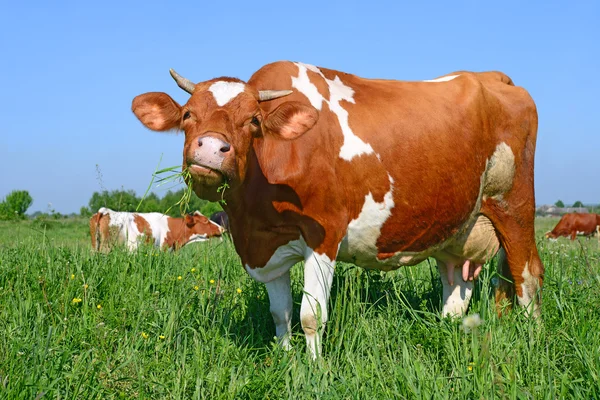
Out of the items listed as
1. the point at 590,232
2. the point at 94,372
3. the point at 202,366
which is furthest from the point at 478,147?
the point at 590,232

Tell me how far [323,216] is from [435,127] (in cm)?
163

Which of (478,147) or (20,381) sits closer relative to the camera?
(20,381)

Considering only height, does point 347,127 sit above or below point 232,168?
above

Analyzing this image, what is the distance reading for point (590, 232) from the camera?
31.7 meters

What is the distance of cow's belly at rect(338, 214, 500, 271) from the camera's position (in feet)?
18.5

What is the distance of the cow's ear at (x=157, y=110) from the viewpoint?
491 cm

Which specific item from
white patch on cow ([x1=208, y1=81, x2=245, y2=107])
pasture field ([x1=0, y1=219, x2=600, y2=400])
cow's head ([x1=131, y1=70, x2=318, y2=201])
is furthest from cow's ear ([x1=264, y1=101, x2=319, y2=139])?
pasture field ([x1=0, y1=219, x2=600, y2=400])

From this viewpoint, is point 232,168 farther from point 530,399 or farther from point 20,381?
point 530,399

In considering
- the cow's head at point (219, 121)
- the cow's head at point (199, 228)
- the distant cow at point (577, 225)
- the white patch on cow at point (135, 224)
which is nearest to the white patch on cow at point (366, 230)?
the cow's head at point (219, 121)

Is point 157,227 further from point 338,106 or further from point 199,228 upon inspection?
point 338,106

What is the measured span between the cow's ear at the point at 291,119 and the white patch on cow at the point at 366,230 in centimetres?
94

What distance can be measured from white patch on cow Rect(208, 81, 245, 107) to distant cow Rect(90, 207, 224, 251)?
32.9 feet

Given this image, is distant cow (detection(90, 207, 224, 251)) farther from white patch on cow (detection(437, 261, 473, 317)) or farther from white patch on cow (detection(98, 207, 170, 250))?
white patch on cow (detection(437, 261, 473, 317))

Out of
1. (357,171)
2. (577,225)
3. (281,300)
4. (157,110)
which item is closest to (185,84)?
(157,110)
